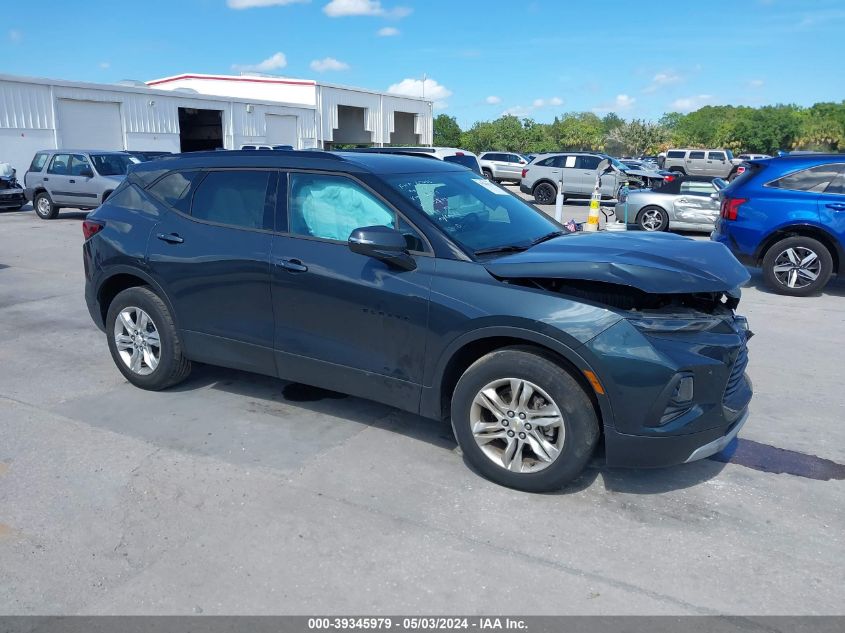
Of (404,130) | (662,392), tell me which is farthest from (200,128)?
(662,392)

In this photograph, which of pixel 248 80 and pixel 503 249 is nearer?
pixel 503 249

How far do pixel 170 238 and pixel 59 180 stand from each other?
15668 mm

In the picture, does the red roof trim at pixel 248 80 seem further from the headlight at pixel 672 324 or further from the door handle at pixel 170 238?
the headlight at pixel 672 324

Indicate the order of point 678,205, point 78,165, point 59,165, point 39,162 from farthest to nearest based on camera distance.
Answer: point 39,162 → point 59,165 → point 78,165 → point 678,205

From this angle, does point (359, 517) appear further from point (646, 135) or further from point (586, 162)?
point (646, 135)

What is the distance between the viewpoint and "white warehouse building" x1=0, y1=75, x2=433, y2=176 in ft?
82.3

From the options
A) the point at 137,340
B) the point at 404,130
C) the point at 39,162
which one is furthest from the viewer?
the point at 404,130

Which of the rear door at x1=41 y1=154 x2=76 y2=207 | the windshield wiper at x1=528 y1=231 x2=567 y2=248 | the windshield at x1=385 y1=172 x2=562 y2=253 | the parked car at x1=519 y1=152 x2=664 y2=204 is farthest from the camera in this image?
the parked car at x1=519 y1=152 x2=664 y2=204

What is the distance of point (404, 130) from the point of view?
2122 inches

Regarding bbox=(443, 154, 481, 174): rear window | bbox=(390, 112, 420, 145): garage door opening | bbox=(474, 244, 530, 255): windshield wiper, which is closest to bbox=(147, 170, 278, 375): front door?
bbox=(474, 244, 530, 255): windshield wiper

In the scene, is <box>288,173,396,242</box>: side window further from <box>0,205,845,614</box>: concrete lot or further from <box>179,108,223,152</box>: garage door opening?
<box>179,108,223,152</box>: garage door opening

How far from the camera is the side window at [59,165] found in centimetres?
1842

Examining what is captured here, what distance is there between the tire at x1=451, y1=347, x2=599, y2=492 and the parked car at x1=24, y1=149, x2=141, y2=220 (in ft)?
53.7

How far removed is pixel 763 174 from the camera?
9.25 meters
